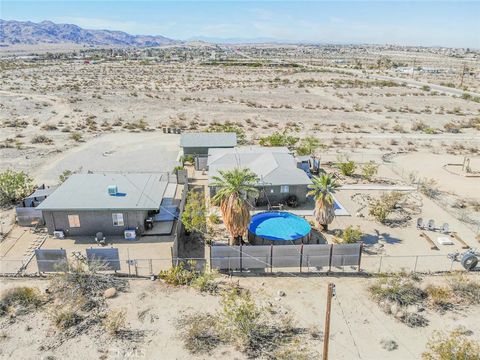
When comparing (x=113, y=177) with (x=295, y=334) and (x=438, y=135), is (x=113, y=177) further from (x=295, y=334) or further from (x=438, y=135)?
(x=438, y=135)

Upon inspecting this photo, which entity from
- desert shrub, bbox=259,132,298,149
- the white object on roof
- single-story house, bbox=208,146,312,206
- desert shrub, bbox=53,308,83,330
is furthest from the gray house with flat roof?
desert shrub, bbox=53,308,83,330

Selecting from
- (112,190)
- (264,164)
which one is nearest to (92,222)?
(112,190)

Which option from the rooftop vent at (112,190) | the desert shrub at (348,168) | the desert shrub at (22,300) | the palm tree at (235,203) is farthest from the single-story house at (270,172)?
the desert shrub at (22,300)

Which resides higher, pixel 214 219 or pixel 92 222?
pixel 92 222

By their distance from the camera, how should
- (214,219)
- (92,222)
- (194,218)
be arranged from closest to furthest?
(194,218), (92,222), (214,219)

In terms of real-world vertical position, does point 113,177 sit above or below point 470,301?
above

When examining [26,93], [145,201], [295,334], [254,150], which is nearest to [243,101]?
[254,150]

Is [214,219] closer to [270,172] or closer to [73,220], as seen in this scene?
[270,172]
